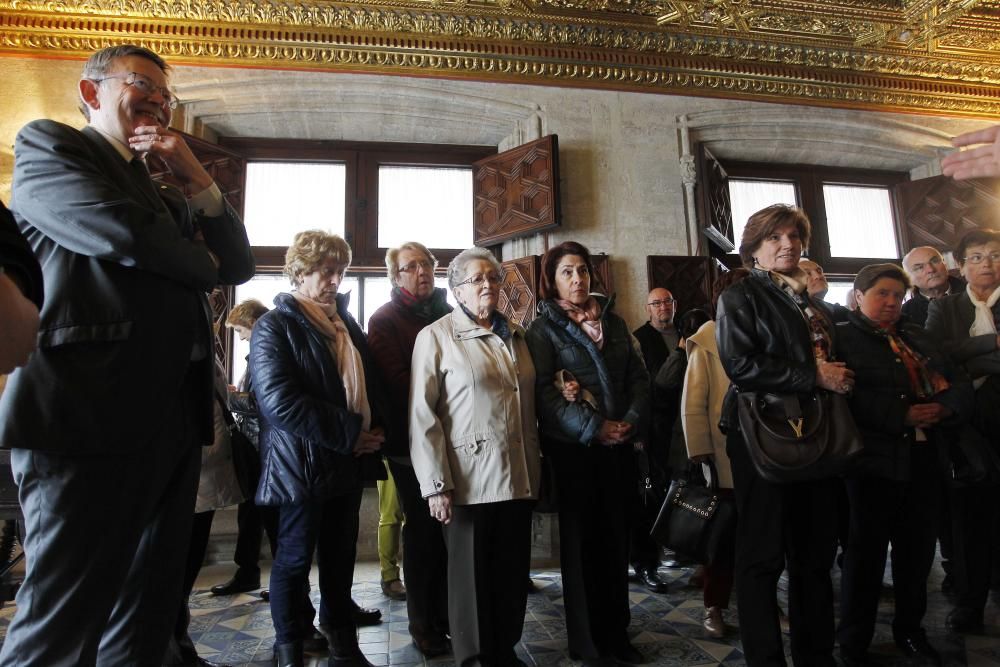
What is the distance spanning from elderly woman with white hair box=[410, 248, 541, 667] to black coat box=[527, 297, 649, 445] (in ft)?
0.31

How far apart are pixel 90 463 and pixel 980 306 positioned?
367 cm

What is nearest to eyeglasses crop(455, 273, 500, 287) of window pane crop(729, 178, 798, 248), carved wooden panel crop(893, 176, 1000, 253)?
window pane crop(729, 178, 798, 248)

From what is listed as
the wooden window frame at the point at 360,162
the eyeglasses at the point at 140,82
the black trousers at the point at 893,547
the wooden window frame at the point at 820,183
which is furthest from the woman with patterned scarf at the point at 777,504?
the wooden window frame at the point at 820,183

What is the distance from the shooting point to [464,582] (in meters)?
2.26

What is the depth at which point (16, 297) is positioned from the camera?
0.70 meters

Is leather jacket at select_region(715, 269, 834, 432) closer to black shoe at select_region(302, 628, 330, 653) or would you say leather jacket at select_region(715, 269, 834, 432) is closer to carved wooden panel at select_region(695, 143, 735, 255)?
black shoe at select_region(302, 628, 330, 653)

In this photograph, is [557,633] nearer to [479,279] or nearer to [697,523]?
[697,523]

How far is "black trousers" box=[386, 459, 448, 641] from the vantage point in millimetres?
2717

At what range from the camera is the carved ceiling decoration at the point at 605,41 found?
532cm

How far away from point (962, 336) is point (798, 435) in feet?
5.60

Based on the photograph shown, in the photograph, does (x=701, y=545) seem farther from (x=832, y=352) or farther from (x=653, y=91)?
(x=653, y=91)

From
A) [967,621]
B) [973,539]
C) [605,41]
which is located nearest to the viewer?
[967,621]

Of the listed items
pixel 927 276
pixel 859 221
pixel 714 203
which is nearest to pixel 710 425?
pixel 927 276

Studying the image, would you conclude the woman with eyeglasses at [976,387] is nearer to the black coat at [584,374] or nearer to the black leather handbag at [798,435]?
the black leather handbag at [798,435]
